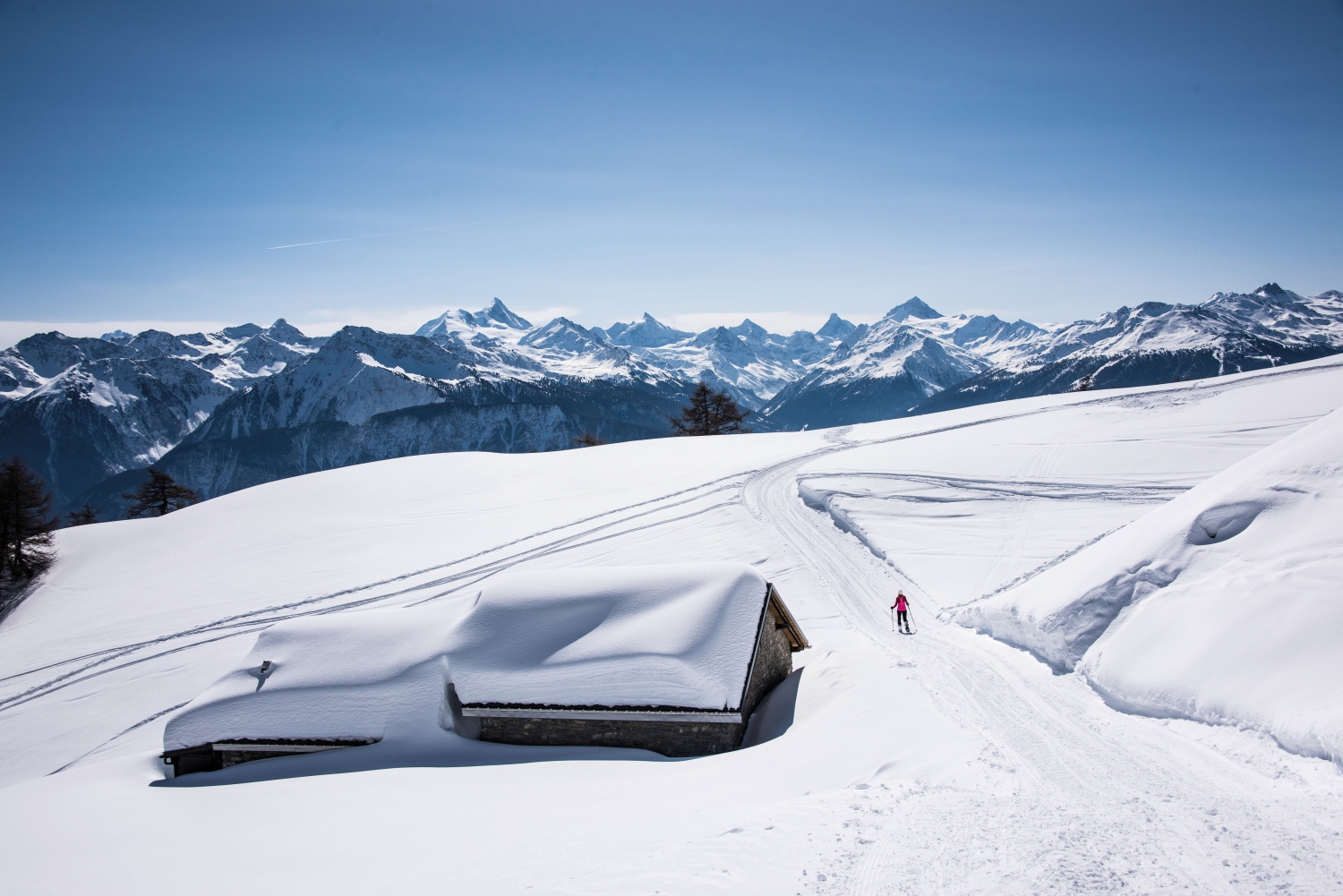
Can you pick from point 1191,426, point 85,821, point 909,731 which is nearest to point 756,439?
point 1191,426

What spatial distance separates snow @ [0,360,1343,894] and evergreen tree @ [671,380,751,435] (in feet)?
109

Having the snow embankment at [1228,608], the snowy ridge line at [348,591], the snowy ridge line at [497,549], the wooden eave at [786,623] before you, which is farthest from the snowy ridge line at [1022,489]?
the wooden eave at [786,623]

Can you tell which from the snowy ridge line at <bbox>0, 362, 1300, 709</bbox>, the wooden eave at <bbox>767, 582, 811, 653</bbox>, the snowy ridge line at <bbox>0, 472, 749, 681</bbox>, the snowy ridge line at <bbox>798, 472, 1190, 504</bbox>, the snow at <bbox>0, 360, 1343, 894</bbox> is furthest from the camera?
the snowy ridge line at <bbox>798, 472, 1190, 504</bbox>

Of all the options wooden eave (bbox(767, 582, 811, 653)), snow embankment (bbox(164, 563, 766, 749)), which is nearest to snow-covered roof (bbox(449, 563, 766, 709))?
snow embankment (bbox(164, 563, 766, 749))

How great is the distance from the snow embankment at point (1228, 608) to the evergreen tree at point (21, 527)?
4341 centimetres

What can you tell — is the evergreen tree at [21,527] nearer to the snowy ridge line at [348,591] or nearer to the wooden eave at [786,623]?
the snowy ridge line at [348,591]

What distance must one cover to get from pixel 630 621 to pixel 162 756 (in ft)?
35.6

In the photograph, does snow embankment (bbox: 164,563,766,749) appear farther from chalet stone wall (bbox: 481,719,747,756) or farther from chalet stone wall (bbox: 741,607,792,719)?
Answer: chalet stone wall (bbox: 741,607,792,719)

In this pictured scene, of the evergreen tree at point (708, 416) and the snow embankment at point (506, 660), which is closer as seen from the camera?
the snow embankment at point (506, 660)

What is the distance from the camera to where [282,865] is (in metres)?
8.75

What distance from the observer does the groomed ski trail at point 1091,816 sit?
672cm

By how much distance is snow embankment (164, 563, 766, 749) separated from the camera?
44.3 ft

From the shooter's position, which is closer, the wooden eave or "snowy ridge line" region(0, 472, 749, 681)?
the wooden eave

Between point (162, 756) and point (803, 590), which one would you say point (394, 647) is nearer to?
point (162, 756)
